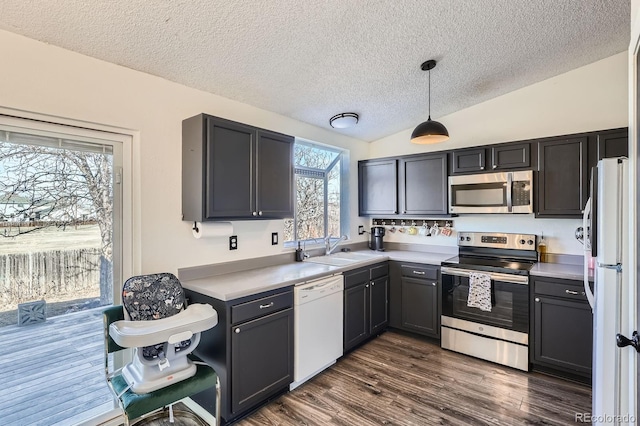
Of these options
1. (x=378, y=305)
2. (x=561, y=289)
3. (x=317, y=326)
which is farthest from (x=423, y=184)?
(x=317, y=326)

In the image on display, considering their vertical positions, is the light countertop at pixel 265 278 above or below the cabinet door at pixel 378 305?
above

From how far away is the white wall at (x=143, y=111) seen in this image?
1.75 m

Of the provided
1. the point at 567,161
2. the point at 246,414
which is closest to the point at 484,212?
the point at 567,161

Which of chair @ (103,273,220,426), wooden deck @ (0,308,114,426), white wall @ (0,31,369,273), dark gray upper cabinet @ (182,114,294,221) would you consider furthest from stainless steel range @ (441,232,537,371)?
wooden deck @ (0,308,114,426)

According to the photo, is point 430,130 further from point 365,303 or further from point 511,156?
point 365,303

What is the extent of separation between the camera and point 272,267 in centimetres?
302

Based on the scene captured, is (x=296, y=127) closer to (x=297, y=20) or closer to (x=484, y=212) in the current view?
(x=297, y=20)

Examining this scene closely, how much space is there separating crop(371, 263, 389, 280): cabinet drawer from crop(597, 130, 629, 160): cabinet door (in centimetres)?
218

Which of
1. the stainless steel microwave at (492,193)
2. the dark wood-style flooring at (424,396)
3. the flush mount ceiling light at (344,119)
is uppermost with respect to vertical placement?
the flush mount ceiling light at (344,119)

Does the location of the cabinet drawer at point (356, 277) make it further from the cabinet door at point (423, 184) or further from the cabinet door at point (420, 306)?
the cabinet door at point (423, 184)

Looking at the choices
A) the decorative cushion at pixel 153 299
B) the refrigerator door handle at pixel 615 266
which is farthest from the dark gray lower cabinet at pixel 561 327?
the decorative cushion at pixel 153 299

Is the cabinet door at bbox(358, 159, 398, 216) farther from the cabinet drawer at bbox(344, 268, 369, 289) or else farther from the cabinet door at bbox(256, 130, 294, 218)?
the cabinet door at bbox(256, 130, 294, 218)

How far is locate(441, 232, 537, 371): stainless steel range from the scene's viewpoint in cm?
284

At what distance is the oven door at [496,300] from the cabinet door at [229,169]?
83.8 inches
